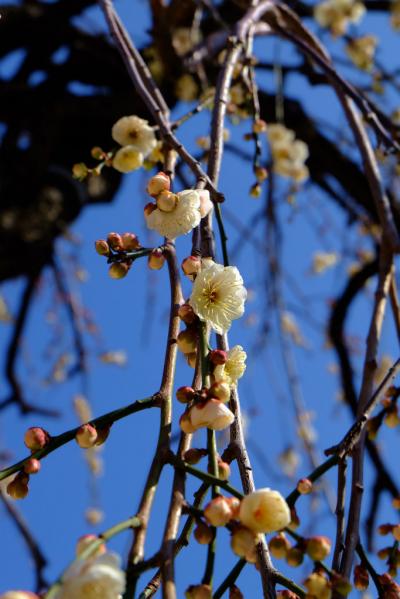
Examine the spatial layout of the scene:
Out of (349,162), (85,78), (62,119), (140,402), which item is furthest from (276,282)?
(140,402)

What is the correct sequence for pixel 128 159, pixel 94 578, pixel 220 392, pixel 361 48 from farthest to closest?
1. pixel 361 48
2. pixel 128 159
3. pixel 220 392
4. pixel 94 578

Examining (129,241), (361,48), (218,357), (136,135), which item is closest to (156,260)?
(129,241)

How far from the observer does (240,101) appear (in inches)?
54.6

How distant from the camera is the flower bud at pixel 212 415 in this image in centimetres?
48

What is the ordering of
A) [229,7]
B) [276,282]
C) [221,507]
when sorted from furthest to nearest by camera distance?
[229,7], [276,282], [221,507]

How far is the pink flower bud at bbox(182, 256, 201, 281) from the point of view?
0.61 metres

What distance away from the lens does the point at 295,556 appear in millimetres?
445

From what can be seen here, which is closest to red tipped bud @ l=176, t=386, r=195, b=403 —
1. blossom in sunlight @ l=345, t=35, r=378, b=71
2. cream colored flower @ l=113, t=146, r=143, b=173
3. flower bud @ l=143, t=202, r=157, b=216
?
flower bud @ l=143, t=202, r=157, b=216

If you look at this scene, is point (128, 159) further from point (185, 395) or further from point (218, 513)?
point (218, 513)

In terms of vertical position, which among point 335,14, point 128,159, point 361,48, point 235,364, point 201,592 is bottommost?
point 201,592

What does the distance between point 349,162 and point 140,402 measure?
77.3 inches

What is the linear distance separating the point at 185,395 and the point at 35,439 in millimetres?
126

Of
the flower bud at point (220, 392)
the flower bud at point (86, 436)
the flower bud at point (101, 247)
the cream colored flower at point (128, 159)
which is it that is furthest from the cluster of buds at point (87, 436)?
the cream colored flower at point (128, 159)

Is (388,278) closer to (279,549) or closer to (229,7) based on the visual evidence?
(279,549)
